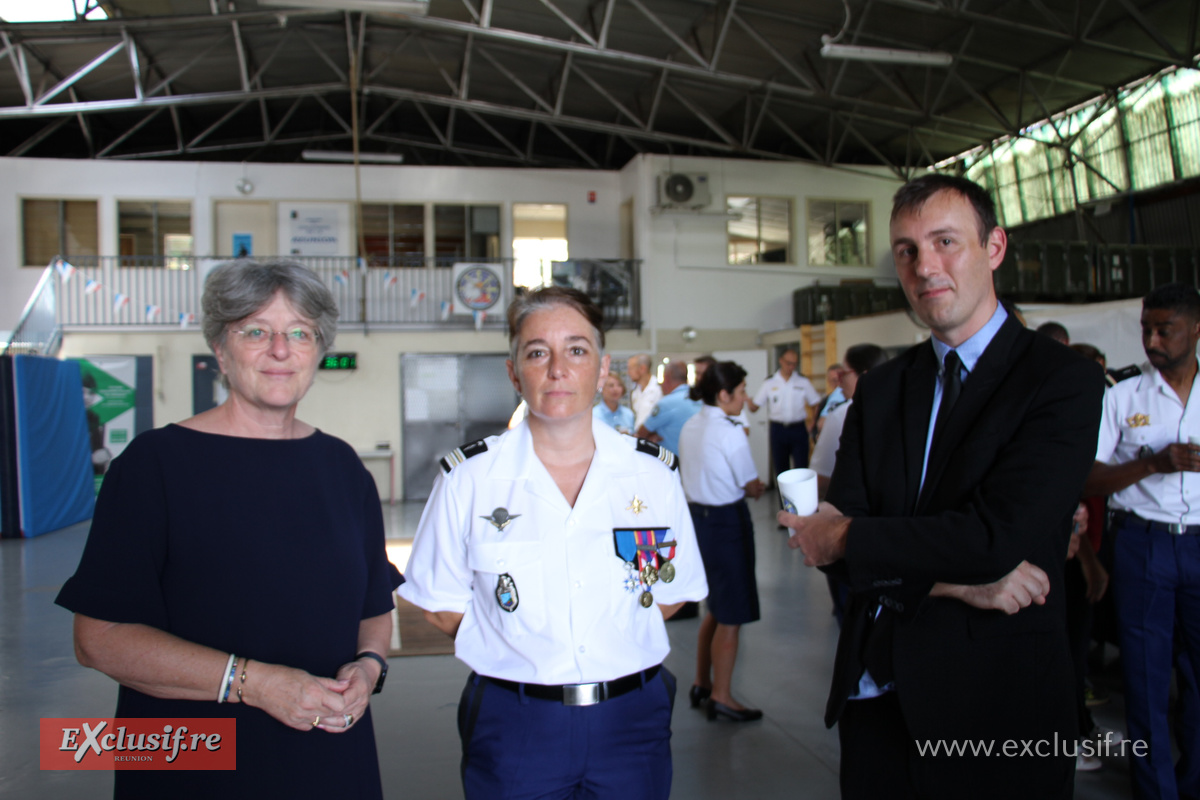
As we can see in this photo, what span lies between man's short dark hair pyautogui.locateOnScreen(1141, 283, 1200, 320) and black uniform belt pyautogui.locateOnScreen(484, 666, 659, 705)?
234cm

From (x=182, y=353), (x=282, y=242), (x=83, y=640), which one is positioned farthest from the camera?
(x=282, y=242)

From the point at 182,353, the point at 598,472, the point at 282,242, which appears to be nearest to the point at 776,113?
the point at 282,242

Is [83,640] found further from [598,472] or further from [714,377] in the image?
[714,377]

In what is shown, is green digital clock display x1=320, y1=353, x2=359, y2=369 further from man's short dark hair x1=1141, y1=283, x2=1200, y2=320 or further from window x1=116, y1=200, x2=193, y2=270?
man's short dark hair x1=1141, y1=283, x2=1200, y2=320

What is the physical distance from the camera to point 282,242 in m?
14.3

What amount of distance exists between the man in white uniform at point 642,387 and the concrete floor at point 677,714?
8.19 ft

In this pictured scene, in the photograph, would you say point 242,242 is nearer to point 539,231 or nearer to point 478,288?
point 478,288

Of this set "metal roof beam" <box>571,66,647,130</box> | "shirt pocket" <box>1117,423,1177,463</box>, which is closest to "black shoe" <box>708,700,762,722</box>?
"shirt pocket" <box>1117,423,1177,463</box>

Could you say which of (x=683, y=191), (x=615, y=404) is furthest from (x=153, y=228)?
(x=615, y=404)

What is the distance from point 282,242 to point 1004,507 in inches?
585

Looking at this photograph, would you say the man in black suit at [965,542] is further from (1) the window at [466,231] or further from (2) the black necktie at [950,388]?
(1) the window at [466,231]

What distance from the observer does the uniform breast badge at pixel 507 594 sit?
1.67 meters

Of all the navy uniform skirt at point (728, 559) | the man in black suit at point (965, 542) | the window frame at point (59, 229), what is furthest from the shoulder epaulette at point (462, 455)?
the window frame at point (59, 229)

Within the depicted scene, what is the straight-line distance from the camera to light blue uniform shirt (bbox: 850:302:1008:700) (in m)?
1.65
